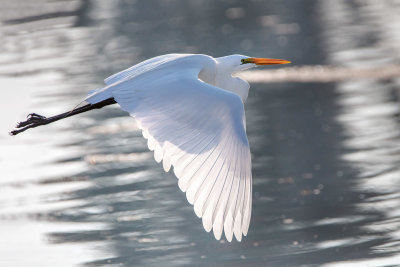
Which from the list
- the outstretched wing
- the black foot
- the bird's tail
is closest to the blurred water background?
the black foot

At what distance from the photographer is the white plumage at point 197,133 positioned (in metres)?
4.72

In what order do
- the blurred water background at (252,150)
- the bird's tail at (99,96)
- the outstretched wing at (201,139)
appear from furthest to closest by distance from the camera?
the blurred water background at (252,150) < the bird's tail at (99,96) < the outstretched wing at (201,139)

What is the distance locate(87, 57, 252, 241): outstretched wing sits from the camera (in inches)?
186

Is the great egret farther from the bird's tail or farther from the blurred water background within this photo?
the blurred water background

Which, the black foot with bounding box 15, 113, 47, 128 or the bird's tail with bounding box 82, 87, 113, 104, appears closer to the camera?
the bird's tail with bounding box 82, 87, 113, 104

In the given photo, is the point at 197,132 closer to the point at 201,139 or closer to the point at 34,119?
the point at 201,139

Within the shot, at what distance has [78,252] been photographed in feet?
21.8

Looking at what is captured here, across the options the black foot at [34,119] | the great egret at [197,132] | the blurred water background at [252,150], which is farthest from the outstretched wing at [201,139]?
the blurred water background at [252,150]

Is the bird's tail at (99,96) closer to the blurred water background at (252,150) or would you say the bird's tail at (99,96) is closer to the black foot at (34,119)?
the black foot at (34,119)

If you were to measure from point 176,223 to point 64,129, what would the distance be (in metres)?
3.25

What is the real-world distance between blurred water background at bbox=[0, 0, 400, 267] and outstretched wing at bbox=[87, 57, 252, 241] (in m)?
1.40

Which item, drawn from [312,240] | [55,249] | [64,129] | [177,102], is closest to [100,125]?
[64,129]

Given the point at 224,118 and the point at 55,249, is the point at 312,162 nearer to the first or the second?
the point at 55,249

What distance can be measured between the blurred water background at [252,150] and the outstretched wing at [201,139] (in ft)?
4.60
